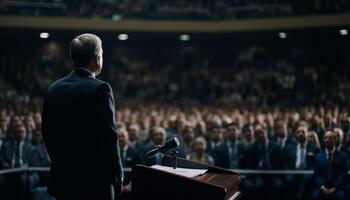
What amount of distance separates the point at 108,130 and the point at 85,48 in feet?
1.33

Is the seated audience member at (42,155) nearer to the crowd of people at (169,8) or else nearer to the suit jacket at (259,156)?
→ the suit jacket at (259,156)

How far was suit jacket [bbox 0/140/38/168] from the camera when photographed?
5.71 meters

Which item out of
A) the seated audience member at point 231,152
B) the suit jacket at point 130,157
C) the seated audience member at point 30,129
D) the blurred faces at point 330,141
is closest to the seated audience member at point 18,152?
the seated audience member at point 30,129

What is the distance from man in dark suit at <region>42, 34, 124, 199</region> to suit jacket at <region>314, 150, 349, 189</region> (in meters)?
3.38

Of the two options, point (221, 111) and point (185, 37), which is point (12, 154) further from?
point (185, 37)

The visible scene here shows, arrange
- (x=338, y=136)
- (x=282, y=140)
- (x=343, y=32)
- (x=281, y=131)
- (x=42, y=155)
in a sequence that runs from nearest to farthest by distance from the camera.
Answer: (x=338, y=136), (x=42, y=155), (x=282, y=140), (x=281, y=131), (x=343, y=32)

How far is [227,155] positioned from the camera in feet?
19.6

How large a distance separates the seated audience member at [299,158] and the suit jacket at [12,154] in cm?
318

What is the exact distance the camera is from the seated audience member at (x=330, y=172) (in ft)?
15.8

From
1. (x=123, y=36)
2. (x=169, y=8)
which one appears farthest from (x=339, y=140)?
(x=123, y=36)

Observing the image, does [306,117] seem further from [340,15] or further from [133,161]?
[340,15]

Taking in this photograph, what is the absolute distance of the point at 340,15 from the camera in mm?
12953

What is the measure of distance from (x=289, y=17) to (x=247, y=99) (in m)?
2.78

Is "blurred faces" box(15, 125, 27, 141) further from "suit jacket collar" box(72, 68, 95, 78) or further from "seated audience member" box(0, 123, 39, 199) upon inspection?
"suit jacket collar" box(72, 68, 95, 78)
